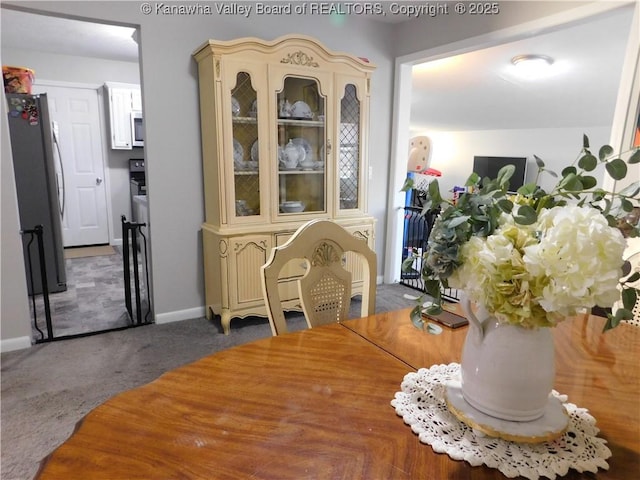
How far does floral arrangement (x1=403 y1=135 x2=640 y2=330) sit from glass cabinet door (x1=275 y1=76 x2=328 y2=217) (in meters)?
2.34

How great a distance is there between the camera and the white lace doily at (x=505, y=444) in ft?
2.44

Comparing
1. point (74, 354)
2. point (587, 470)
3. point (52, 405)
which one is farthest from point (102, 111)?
point (587, 470)

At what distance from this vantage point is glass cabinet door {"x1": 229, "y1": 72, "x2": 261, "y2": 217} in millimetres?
2801

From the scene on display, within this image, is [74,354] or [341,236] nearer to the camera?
[341,236]

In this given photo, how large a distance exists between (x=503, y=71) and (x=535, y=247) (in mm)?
4446

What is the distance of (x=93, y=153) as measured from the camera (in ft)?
17.7

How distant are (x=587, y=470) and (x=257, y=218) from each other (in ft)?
8.05

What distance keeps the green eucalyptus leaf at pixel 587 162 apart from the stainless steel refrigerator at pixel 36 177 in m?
3.73

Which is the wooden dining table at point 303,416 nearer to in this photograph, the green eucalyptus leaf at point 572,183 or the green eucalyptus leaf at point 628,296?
the green eucalyptus leaf at point 628,296

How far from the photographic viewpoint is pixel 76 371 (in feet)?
7.82

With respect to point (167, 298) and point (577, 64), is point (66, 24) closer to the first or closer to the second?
point (167, 298)

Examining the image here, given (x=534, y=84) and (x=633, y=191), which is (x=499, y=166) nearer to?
(x=534, y=84)

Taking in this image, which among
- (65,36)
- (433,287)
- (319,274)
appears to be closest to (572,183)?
(433,287)

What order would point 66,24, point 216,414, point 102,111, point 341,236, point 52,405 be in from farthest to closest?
point 102,111 < point 66,24 < point 52,405 < point 341,236 < point 216,414
